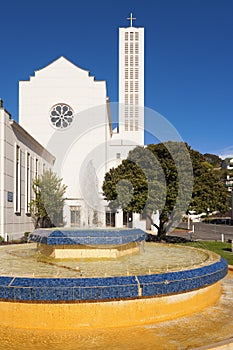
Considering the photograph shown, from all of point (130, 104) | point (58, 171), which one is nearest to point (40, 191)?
point (58, 171)

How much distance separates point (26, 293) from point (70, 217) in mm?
29129

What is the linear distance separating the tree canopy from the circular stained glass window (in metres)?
15.8

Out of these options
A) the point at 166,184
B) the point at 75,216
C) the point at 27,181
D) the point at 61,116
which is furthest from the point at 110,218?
the point at 166,184

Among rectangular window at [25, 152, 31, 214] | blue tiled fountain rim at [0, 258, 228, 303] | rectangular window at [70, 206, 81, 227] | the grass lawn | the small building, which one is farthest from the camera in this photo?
rectangular window at [70, 206, 81, 227]

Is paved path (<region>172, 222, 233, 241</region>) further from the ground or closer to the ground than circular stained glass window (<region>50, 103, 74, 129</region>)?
closer to the ground

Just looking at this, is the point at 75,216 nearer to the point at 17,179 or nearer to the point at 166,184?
the point at 17,179

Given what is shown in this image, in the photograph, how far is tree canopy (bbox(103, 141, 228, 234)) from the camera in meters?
21.2

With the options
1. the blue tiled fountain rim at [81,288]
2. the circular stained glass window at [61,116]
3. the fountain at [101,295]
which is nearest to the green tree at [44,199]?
the circular stained glass window at [61,116]

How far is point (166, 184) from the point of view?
70.2 feet

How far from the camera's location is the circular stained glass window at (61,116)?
3862 centimetres

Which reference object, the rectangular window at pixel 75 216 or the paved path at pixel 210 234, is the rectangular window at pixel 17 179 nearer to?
the rectangular window at pixel 75 216

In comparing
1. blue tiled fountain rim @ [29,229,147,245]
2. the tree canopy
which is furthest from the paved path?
blue tiled fountain rim @ [29,229,147,245]

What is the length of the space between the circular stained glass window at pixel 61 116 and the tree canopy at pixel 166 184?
51.9 ft

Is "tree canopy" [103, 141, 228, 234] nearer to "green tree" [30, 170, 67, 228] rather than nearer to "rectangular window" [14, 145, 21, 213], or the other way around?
"green tree" [30, 170, 67, 228]
